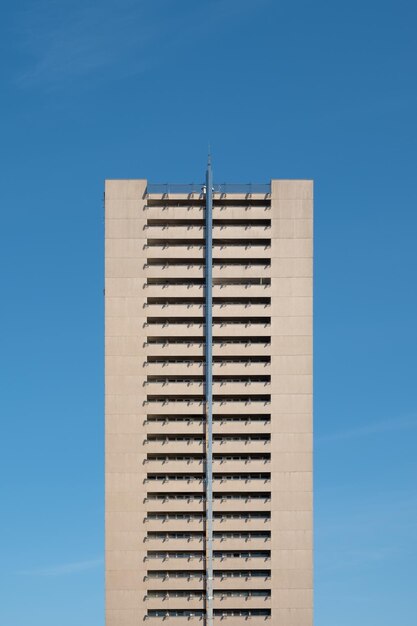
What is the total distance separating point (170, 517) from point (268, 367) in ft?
62.7

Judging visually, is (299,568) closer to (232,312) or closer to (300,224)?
(232,312)

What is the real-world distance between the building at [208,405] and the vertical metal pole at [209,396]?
0.15 metres

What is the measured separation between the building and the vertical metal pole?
0.15m

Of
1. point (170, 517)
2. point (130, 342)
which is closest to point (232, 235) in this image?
point (130, 342)

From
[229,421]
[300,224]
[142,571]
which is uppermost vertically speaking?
[300,224]

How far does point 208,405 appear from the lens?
131250 mm

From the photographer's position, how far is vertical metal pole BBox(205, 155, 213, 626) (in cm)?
12862

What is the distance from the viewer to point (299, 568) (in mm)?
129750

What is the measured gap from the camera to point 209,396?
131500mm

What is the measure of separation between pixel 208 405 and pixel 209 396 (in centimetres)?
98

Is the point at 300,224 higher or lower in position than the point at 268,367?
higher

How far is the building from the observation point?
130m

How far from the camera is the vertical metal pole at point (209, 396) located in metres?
129

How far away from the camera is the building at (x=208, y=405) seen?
12962cm
